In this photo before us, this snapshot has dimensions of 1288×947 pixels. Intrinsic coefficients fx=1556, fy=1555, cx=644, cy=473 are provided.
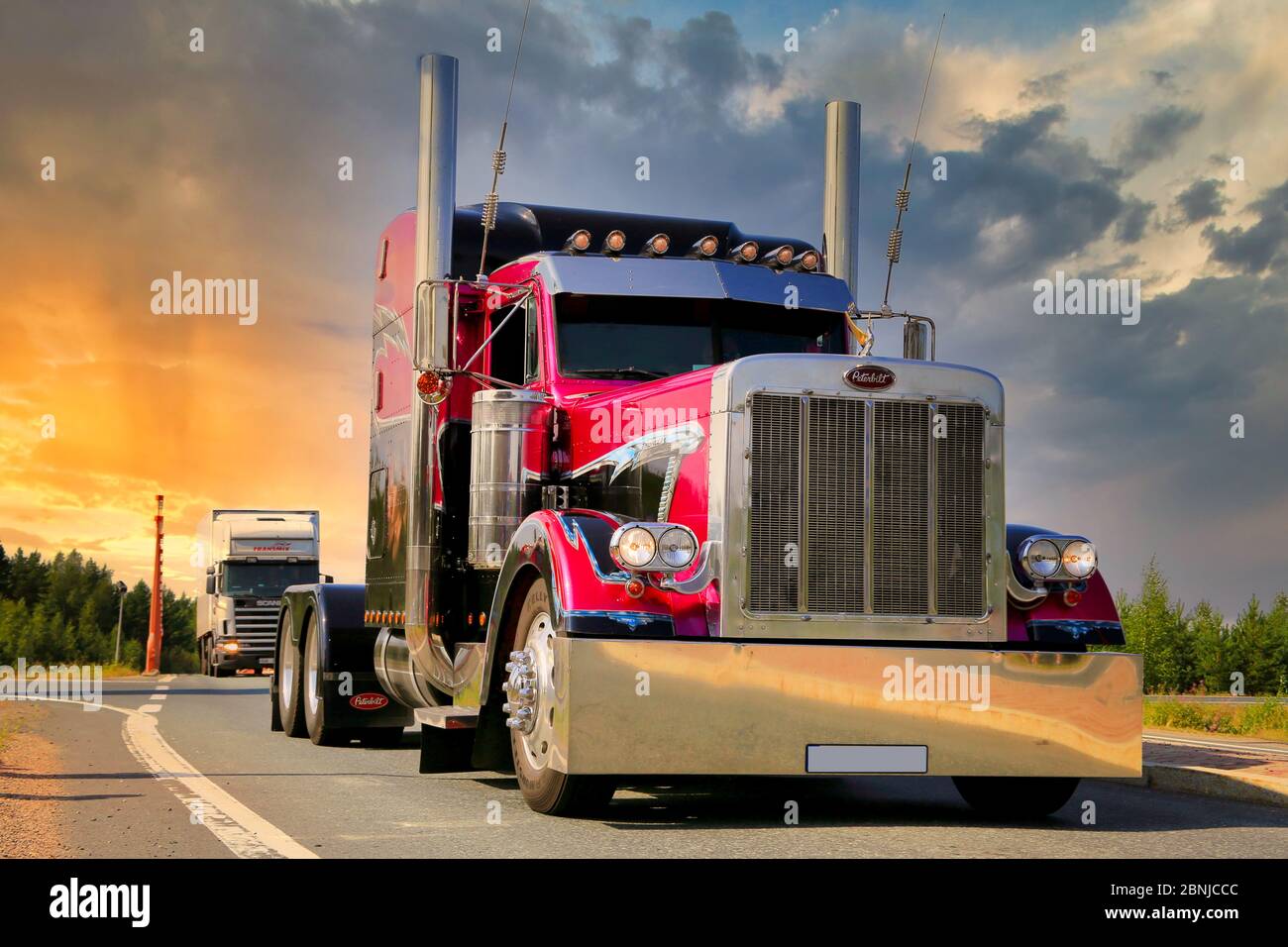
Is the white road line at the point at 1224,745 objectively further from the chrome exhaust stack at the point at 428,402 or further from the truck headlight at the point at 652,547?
the truck headlight at the point at 652,547

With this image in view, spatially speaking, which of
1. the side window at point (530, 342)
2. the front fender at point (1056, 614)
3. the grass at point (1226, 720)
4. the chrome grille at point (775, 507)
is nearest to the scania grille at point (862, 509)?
the chrome grille at point (775, 507)

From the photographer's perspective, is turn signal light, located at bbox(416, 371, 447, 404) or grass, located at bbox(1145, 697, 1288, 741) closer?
turn signal light, located at bbox(416, 371, 447, 404)

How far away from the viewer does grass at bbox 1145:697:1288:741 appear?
1634 cm

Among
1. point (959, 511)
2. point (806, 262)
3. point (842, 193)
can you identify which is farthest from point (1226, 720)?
point (959, 511)

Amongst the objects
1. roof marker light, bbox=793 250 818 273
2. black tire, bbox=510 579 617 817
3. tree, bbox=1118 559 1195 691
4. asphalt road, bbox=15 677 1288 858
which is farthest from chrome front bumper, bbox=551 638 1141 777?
tree, bbox=1118 559 1195 691

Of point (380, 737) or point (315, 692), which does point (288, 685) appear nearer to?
point (380, 737)

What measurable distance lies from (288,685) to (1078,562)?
376 inches

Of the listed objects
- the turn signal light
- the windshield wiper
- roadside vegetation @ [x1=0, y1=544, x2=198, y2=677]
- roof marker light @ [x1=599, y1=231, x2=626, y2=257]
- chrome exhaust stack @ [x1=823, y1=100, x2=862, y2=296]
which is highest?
chrome exhaust stack @ [x1=823, y1=100, x2=862, y2=296]

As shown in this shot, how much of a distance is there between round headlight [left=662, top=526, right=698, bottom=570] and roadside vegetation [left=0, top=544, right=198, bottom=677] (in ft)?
338

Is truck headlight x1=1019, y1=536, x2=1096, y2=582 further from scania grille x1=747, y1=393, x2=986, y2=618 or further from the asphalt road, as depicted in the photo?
the asphalt road

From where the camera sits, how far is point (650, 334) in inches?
426
